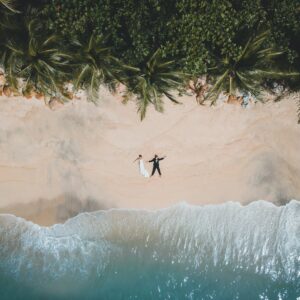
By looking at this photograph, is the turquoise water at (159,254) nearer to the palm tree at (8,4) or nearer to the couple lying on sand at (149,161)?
the couple lying on sand at (149,161)

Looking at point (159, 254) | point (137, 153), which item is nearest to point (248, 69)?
point (137, 153)

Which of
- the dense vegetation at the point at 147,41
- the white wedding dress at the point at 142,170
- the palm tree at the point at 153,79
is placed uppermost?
the dense vegetation at the point at 147,41

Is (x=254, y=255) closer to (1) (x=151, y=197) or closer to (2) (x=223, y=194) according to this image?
(2) (x=223, y=194)

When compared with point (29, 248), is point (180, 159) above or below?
above

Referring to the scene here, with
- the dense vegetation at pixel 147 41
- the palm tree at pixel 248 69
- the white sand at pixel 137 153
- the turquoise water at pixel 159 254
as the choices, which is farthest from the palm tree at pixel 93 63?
the turquoise water at pixel 159 254

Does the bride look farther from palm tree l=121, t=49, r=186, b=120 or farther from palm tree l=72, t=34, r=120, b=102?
palm tree l=72, t=34, r=120, b=102

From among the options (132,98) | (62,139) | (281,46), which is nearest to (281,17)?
(281,46)
